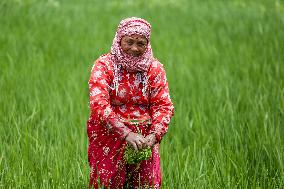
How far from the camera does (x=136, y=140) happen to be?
1.68 m

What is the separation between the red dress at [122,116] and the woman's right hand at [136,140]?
66 mm

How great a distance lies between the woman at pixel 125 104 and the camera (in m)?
1.77

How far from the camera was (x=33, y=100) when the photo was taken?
330 centimetres

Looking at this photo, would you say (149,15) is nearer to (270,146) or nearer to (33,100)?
(33,100)

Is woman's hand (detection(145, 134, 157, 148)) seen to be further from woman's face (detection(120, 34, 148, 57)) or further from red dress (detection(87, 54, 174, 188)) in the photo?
woman's face (detection(120, 34, 148, 57))

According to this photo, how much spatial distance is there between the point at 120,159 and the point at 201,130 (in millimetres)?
1068

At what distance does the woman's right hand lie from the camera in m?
1.67

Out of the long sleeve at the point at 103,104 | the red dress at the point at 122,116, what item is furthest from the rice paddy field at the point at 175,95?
the long sleeve at the point at 103,104

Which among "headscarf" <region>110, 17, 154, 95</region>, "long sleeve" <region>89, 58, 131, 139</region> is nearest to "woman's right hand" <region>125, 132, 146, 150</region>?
"long sleeve" <region>89, 58, 131, 139</region>

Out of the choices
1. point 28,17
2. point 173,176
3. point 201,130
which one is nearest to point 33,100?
point 201,130

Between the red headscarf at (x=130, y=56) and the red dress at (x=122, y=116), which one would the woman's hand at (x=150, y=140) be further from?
the red headscarf at (x=130, y=56)

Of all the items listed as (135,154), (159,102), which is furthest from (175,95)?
(135,154)

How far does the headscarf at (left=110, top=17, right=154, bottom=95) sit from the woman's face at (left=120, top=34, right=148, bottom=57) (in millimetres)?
13

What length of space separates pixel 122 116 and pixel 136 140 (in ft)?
0.62
